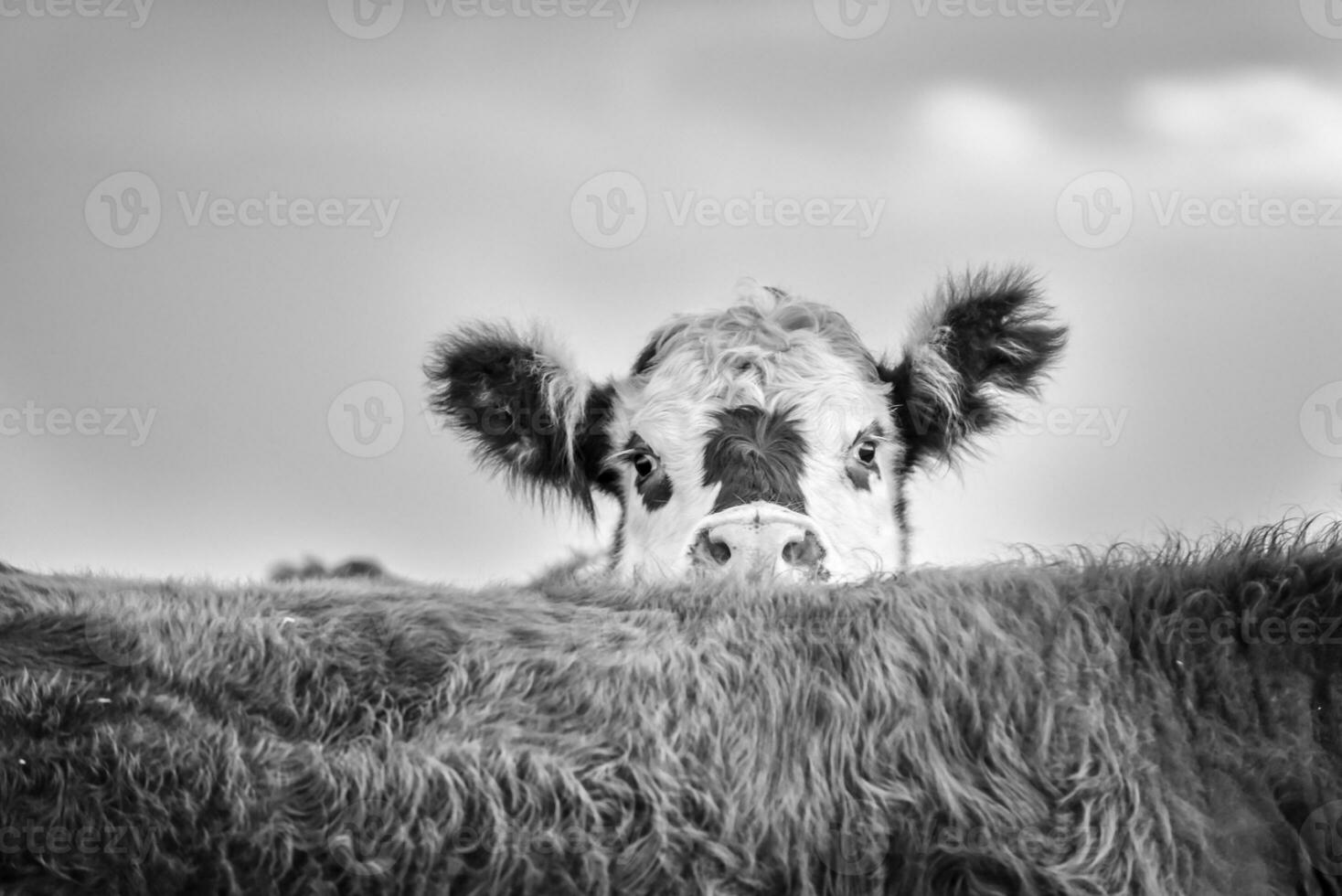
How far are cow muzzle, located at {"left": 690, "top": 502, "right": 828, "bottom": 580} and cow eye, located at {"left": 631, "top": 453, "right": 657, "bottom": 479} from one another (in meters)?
1.25

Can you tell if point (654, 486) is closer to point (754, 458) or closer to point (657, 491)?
point (657, 491)

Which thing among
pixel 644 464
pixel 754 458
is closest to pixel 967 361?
pixel 754 458

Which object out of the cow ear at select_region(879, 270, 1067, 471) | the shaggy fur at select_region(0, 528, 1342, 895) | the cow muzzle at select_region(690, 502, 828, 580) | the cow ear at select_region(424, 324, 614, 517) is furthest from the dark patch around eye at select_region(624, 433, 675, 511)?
the shaggy fur at select_region(0, 528, 1342, 895)

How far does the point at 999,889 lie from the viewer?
3568 millimetres

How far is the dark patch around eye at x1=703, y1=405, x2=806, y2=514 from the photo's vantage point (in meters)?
8.57

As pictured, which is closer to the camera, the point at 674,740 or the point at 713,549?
the point at 674,740

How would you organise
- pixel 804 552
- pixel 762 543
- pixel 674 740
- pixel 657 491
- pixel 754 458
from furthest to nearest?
pixel 657 491
pixel 754 458
pixel 804 552
pixel 762 543
pixel 674 740

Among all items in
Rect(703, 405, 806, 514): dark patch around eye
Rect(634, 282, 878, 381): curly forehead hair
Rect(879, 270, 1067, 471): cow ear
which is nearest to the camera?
Rect(703, 405, 806, 514): dark patch around eye

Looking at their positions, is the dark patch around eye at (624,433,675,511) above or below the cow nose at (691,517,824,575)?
above

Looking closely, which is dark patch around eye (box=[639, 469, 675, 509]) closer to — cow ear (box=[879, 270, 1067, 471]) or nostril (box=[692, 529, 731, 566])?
nostril (box=[692, 529, 731, 566])

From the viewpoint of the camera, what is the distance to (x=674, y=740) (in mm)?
3648

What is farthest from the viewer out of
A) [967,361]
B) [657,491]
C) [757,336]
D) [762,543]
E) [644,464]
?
[967,361]

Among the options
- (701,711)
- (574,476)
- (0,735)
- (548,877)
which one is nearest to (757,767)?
(701,711)

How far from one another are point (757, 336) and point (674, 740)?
672cm
